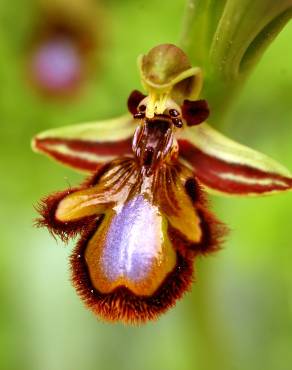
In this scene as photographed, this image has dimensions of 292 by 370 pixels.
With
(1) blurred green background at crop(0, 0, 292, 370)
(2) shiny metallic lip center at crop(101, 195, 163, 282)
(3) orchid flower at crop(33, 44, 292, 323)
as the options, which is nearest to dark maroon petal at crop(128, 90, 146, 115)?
(3) orchid flower at crop(33, 44, 292, 323)

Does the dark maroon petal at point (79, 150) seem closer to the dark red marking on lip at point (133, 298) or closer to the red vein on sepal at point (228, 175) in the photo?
the red vein on sepal at point (228, 175)

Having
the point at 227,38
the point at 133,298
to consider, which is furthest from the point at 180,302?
the point at 227,38

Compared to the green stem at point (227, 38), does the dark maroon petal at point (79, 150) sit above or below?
below

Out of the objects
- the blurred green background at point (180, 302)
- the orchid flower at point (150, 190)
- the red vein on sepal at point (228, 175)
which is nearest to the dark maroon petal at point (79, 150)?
the orchid flower at point (150, 190)

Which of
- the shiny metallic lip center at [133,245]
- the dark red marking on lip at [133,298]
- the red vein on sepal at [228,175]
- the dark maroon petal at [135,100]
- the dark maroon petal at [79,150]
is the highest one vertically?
the dark maroon petal at [135,100]

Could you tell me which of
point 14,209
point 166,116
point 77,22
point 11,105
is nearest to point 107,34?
point 77,22

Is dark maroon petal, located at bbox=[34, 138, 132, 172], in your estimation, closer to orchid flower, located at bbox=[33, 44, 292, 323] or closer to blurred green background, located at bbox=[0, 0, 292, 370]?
orchid flower, located at bbox=[33, 44, 292, 323]

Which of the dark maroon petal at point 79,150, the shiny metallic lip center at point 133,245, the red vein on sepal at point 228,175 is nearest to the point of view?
the shiny metallic lip center at point 133,245
